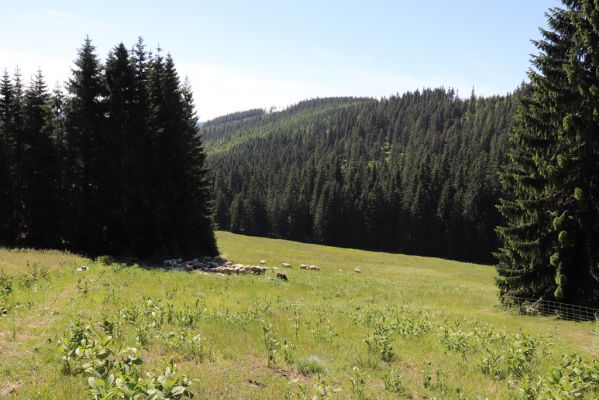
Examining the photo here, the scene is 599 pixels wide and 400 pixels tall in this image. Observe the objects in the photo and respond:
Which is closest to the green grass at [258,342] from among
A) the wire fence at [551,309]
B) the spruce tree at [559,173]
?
the wire fence at [551,309]

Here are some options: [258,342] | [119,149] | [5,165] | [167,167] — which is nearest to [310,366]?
[258,342]

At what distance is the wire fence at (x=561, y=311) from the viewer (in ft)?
67.0

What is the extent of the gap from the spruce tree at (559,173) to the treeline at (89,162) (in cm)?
3016

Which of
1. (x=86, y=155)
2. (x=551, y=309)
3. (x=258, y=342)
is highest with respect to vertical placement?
(x=86, y=155)

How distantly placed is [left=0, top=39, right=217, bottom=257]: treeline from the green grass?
9889 mm

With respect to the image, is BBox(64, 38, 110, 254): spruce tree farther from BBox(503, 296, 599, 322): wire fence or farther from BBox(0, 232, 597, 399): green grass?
BBox(503, 296, 599, 322): wire fence

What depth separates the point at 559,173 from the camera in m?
22.7

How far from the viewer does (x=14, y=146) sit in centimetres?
3634

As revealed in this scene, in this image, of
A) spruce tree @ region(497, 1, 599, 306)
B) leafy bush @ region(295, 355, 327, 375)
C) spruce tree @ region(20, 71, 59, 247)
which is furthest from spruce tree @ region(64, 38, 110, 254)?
spruce tree @ region(497, 1, 599, 306)

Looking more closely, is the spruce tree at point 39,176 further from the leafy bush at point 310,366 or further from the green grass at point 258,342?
the leafy bush at point 310,366

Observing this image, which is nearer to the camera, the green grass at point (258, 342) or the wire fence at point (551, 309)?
the green grass at point (258, 342)

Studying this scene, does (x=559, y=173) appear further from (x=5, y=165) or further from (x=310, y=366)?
(x=5, y=165)

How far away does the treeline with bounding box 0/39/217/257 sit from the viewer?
33.8 m

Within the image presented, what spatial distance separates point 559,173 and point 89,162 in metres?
36.4
